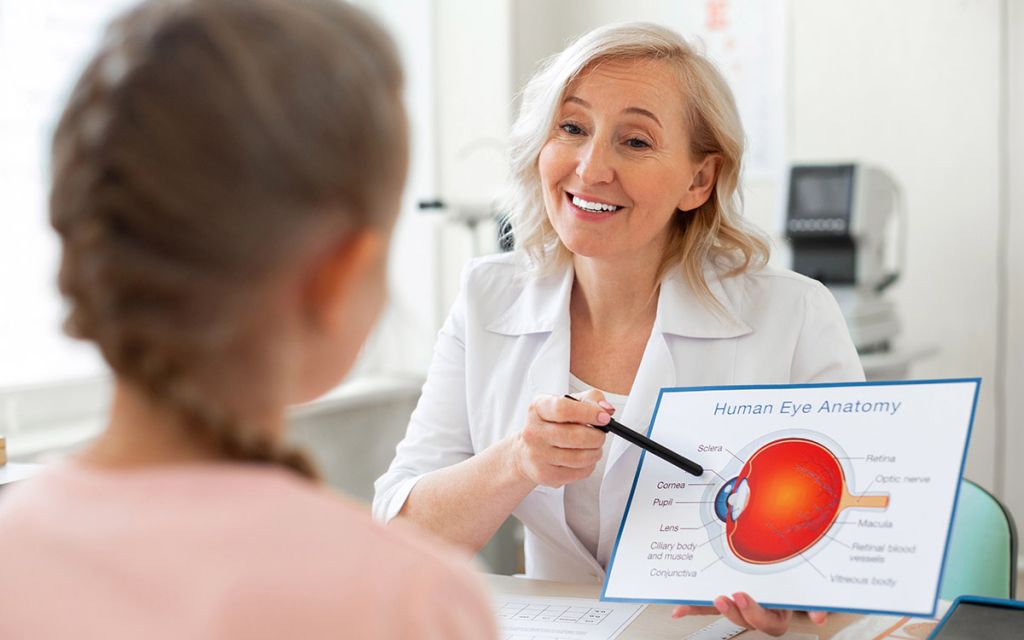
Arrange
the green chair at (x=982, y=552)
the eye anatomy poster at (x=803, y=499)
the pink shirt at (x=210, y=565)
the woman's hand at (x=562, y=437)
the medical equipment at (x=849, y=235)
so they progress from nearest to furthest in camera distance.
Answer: the pink shirt at (x=210, y=565) → the eye anatomy poster at (x=803, y=499) → the woman's hand at (x=562, y=437) → the green chair at (x=982, y=552) → the medical equipment at (x=849, y=235)

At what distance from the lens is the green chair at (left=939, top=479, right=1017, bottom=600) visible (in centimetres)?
151

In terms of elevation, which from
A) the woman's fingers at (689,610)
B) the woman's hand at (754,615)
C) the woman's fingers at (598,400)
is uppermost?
the woman's fingers at (598,400)

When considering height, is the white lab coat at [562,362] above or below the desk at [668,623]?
above

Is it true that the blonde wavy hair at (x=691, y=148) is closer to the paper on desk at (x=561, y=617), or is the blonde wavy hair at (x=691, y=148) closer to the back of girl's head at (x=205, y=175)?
the paper on desk at (x=561, y=617)

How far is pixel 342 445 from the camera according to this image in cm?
330

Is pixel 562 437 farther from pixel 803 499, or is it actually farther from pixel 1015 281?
pixel 1015 281

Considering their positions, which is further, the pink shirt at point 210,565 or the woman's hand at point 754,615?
the woman's hand at point 754,615

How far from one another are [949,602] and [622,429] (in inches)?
18.9

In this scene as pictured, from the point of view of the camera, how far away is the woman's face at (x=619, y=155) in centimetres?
160

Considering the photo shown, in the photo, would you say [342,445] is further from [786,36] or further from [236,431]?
[236,431]

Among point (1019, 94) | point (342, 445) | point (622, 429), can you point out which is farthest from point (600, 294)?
point (1019, 94)

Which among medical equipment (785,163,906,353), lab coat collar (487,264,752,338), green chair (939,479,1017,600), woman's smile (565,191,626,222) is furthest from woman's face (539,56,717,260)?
medical equipment (785,163,906,353)

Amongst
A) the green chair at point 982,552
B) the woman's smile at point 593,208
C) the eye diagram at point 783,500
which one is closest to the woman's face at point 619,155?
the woman's smile at point 593,208

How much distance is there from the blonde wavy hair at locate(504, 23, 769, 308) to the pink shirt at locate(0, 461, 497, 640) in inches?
45.3
